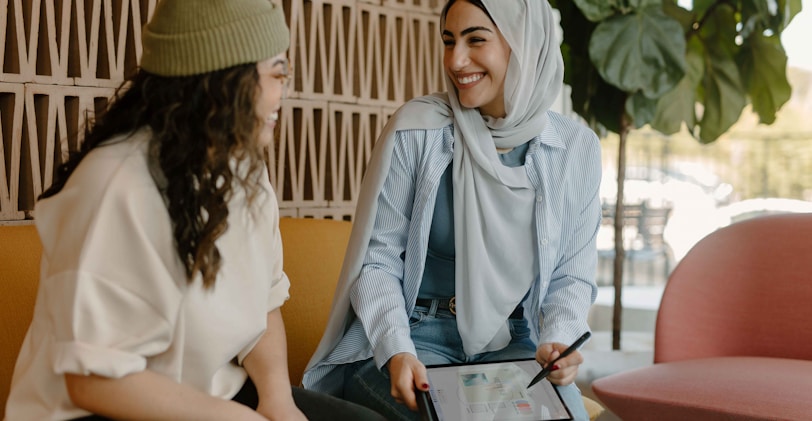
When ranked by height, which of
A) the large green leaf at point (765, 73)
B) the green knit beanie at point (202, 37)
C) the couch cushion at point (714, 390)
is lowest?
the couch cushion at point (714, 390)

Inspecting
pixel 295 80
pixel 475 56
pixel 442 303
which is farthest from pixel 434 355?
pixel 295 80

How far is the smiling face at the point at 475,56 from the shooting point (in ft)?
6.50

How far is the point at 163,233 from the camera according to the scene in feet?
4.15

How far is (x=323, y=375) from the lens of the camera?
6.40 feet

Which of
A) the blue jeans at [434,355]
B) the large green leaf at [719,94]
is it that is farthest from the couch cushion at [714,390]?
the large green leaf at [719,94]

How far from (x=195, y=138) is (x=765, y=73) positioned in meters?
3.33

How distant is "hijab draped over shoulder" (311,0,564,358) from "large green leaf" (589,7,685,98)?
1535mm

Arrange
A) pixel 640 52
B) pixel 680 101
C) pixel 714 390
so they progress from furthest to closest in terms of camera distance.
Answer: pixel 680 101, pixel 640 52, pixel 714 390

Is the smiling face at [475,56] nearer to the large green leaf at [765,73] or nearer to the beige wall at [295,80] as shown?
the beige wall at [295,80]

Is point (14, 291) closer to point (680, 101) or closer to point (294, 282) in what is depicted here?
point (294, 282)

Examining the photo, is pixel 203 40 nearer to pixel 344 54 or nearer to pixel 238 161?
pixel 238 161

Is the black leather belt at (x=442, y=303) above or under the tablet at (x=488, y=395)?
above

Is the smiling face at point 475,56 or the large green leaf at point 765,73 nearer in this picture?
the smiling face at point 475,56

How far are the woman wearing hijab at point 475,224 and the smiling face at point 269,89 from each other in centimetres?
55
